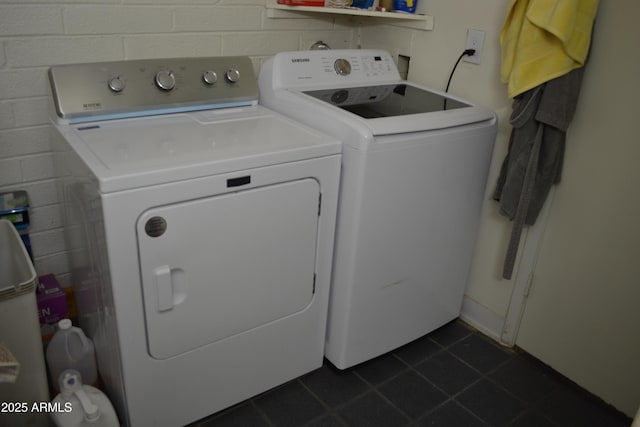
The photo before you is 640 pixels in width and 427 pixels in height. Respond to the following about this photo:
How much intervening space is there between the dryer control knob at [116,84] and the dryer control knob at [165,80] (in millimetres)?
119

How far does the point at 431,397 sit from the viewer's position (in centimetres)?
185

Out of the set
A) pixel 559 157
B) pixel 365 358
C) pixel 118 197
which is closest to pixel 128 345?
pixel 118 197

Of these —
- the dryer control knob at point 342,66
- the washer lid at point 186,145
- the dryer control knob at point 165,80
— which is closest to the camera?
the washer lid at point 186,145

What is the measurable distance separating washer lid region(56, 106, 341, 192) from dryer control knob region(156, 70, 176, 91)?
0.10 metres

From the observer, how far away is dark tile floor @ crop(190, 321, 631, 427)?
1.74 metres

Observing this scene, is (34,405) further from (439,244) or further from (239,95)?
(439,244)

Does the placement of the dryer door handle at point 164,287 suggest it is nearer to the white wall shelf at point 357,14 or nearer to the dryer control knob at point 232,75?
the dryer control knob at point 232,75

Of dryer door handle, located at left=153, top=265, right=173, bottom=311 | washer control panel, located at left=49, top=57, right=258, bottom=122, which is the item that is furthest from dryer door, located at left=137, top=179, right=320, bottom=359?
washer control panel, located at left=49, top=57, right=258, bottom=122

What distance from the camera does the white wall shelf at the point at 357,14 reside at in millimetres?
2088

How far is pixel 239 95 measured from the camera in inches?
75.2

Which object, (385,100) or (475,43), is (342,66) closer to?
(385,100)

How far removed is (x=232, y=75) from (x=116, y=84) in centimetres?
42

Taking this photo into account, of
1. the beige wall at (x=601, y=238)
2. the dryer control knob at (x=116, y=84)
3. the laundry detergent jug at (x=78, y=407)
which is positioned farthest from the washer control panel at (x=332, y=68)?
the laundry detergent jug at (x=78, y=407)

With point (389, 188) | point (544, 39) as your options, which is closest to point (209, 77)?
point (389, 188)
